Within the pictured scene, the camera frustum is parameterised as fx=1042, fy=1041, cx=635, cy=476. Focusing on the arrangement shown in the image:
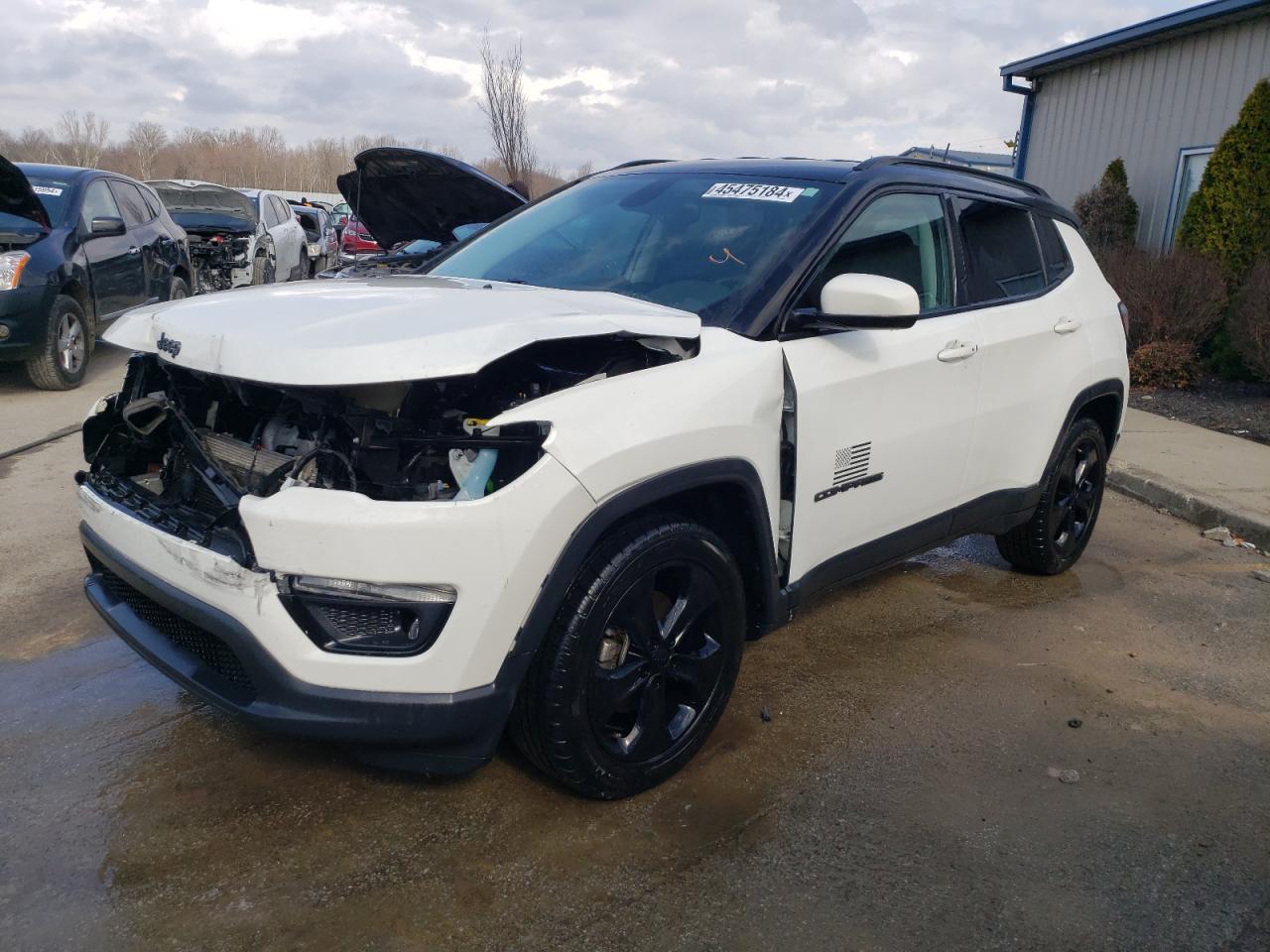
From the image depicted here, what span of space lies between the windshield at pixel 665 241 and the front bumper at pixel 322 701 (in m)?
1.37

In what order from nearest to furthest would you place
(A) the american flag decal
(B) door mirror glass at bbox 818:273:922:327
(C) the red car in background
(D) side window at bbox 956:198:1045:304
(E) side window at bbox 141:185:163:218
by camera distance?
(B) door mirror glass at bbox 818:273:922:327 < (A) the american flag decal < (D) side window at bbox 956:198:1045:304 < (E) side window at bbox 141:185:163:218 < (C) the red car in background

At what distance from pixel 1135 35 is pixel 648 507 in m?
12.5

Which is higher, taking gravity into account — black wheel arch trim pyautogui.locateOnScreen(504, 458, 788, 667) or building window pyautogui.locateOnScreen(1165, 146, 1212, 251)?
building window pyautogui.locateOnScreen(1165, 146, 1212, 251)

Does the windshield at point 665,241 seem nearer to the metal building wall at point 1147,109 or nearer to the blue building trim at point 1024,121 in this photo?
the metal building wall at point 1147,109

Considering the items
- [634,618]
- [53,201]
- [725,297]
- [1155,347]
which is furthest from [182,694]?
[1155,347]

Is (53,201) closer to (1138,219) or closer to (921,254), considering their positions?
(921,254)

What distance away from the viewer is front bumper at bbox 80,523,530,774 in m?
2.38

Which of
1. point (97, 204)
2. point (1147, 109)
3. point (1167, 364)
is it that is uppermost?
point (1147, 109)

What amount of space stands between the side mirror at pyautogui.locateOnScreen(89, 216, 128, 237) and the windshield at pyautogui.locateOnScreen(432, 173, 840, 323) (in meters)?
5.85

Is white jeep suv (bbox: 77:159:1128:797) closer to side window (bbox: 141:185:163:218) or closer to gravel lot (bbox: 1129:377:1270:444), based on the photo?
gravel lot (bbox: 1129:377:1270:444)

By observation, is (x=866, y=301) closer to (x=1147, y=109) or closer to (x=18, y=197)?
(x=18, y=197)

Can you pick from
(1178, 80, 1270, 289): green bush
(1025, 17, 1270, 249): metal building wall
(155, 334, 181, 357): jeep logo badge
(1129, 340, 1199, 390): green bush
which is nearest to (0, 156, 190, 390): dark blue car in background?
(155, 334, 181, 357): jeep logo badge

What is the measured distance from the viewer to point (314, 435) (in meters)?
2.72

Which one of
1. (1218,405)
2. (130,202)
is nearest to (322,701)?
(130,202)
